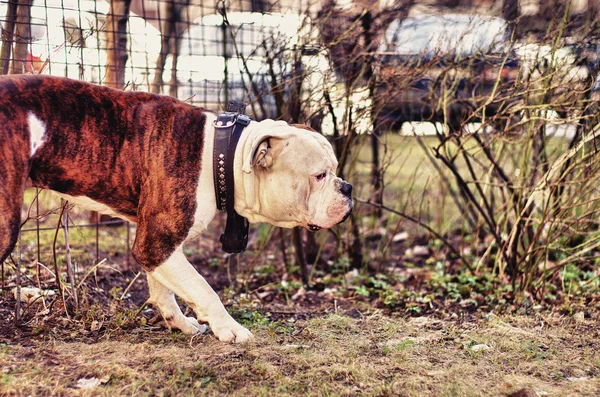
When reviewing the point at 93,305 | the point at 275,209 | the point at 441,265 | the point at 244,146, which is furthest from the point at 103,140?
the point at 441,265

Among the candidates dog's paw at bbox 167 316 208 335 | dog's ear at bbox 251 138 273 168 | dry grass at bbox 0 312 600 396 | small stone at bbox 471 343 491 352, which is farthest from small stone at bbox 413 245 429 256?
dog's ear at bbox 251 138 273 168

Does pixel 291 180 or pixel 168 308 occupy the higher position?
pixel 291 180

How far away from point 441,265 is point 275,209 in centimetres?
254

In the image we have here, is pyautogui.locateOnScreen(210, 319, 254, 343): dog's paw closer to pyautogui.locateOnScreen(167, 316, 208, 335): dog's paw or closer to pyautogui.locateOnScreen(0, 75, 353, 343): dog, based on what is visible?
pyautogui.locateOnScreen(0, 75, 353, 343): dog

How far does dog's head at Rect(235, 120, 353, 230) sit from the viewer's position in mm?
3504

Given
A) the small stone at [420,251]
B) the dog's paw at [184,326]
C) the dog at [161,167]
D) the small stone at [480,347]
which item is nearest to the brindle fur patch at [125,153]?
the dog at [161,167]

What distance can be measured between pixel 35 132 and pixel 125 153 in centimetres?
44

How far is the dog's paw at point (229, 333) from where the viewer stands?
138 inches

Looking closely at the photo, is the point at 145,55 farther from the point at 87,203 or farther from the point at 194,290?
the point at 194,290

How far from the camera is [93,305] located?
4090 mm

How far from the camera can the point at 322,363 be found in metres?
3.38

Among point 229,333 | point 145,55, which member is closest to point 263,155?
point 229,333

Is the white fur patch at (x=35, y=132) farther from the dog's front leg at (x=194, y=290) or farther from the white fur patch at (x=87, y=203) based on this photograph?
the dog's front leg at (x=194, y=290)

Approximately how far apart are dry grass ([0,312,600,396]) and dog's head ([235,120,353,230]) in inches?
29.0
